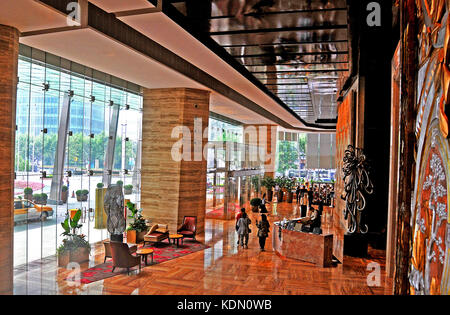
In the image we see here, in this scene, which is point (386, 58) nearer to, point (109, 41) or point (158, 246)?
point (109, 41)

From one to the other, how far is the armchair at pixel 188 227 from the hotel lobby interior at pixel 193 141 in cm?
3

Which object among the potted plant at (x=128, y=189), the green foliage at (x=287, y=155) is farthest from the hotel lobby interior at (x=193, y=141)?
the green foliage at (x=287, y=155)

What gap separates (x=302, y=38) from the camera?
863 centimetres

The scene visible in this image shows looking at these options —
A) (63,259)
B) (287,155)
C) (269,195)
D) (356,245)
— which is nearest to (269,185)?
(269,195)

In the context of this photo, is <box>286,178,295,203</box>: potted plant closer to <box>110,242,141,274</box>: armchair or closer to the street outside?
the street outside

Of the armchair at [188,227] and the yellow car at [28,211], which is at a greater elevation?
the yellow car at [28,211]

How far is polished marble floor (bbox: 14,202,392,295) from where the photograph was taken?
7020 mm

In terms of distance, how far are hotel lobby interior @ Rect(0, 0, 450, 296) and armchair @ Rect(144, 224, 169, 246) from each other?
58mm

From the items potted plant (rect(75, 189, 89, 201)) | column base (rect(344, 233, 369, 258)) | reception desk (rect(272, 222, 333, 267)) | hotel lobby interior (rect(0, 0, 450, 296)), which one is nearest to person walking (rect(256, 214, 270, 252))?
hotel lobby interior (rect(0, 0, 450, 296))

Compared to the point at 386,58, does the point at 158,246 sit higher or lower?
lower

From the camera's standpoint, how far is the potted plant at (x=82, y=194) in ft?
33.7

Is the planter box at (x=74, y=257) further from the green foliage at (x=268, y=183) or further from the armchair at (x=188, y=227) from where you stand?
the green foliage at (x=268, y=183)

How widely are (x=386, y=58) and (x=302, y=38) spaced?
9.27ft
